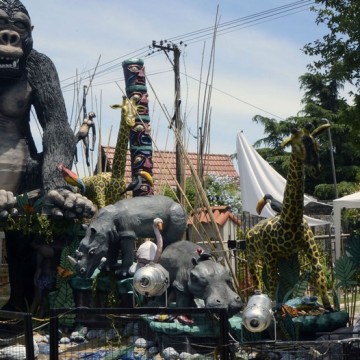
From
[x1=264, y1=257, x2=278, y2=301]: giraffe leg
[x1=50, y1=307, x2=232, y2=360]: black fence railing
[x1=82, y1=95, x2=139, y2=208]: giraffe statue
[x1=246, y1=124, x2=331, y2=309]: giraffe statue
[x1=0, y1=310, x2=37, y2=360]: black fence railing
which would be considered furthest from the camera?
[x1=82, y1=95, x2=139, y2=208]: giraffe statue

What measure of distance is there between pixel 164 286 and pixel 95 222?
1164mm

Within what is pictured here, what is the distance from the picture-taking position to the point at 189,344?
5.59m

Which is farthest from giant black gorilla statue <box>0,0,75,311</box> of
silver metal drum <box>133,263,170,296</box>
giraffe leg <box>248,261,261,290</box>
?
giraffe leg <box>248,261,261,290</box>

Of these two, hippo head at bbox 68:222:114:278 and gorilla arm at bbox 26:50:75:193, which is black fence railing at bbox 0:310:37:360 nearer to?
hippo head at bbox 68:222:114:278

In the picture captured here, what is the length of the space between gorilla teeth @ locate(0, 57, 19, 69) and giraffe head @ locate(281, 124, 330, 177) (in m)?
3.16

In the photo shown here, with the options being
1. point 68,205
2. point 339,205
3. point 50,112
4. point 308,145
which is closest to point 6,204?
point 68,205

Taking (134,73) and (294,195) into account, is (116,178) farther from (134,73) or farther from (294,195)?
(294,195)

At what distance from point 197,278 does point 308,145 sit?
58.0 inches

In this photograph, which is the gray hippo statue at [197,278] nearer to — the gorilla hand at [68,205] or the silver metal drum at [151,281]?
the silver metal drum at [151,281]

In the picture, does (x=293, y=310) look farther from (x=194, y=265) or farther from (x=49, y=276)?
(x=49, y=276)

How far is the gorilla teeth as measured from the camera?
8.03m

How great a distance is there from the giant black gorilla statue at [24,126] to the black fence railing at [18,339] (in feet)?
9.33

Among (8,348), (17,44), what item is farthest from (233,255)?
(8,348)

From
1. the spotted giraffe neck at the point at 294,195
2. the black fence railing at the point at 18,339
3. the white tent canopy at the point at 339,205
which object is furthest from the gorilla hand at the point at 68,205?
the white tent canopy at the point at 339,205
